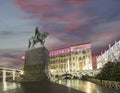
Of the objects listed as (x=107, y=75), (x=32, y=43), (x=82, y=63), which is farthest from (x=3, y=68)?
(x=82, y=63)

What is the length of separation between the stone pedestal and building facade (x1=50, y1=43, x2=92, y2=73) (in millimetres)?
89619

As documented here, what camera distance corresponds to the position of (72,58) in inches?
5477

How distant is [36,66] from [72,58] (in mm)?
104613

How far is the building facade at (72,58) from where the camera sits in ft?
432

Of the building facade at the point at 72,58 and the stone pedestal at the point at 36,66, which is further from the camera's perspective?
→ the building facade at the point at 72,58

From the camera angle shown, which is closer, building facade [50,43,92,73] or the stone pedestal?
the stone pedestal

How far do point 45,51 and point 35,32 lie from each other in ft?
15.7

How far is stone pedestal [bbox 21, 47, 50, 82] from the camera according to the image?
3489 centimetres

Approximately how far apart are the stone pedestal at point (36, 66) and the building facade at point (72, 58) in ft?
294

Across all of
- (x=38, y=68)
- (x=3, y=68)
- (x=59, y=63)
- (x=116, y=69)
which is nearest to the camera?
(x=116, y=69)

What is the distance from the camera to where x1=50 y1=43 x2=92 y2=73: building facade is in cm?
13162

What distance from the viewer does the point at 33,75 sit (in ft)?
116

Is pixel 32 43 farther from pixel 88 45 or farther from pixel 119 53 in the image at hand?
pixel 88 45

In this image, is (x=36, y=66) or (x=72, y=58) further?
(x=72, y=58)
